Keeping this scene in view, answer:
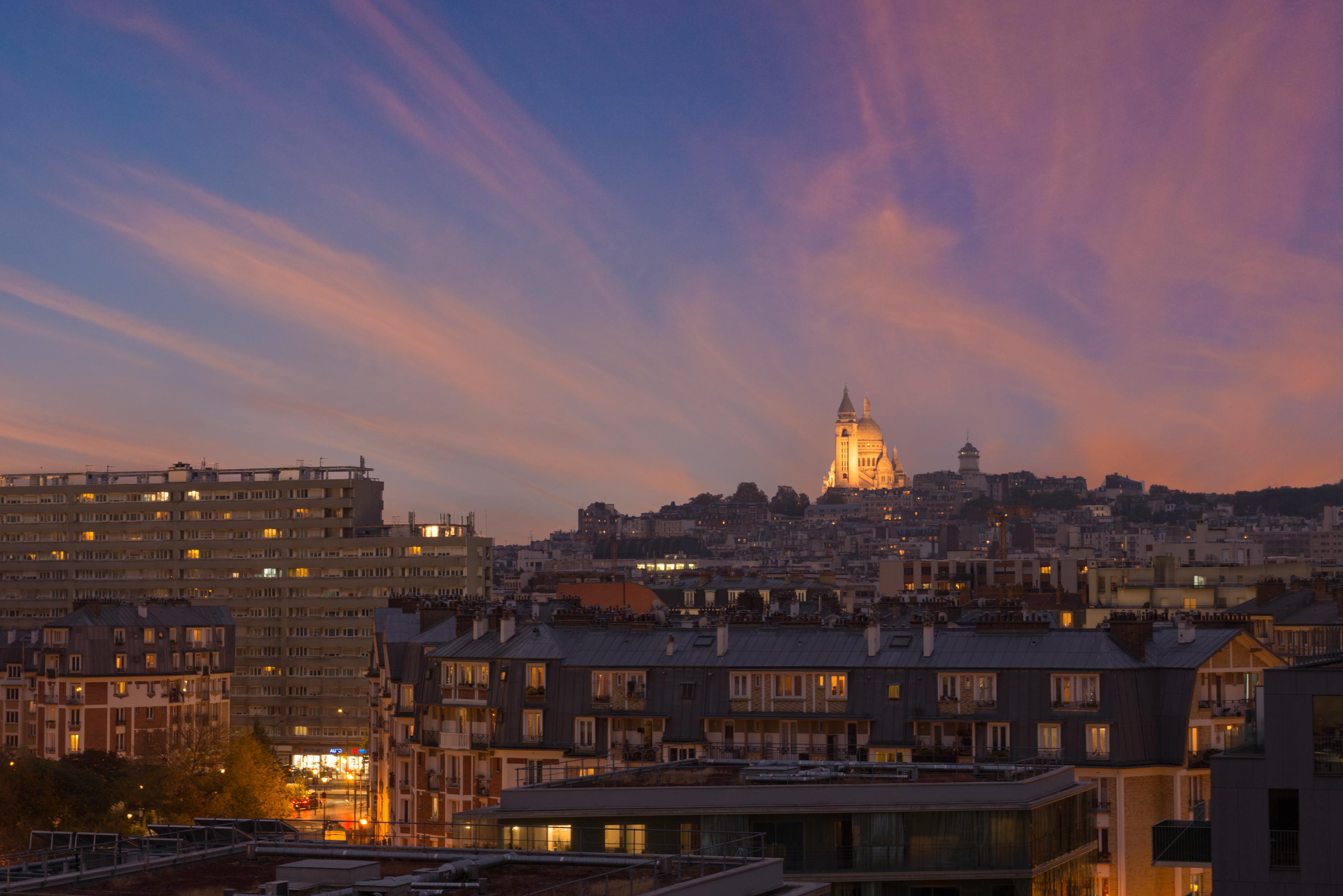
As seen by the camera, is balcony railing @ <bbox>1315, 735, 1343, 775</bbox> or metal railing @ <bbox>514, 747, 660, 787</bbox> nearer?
balcony railing @ <bbox>1315, 735, 1343, 775</bbox>

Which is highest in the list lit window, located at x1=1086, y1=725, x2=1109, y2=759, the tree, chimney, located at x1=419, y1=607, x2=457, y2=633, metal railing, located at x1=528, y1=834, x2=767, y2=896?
chimney, located at x1=419, y1=607, x2=457, y2=633

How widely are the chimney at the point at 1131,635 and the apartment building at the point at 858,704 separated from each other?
0.22ft

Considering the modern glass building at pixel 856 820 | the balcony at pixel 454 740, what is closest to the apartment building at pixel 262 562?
the balcony at pixel 454 740

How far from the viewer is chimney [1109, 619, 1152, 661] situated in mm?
48781

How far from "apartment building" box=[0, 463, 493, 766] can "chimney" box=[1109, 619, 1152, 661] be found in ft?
298

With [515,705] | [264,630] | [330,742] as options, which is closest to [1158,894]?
[515,705]

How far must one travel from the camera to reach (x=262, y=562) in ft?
490

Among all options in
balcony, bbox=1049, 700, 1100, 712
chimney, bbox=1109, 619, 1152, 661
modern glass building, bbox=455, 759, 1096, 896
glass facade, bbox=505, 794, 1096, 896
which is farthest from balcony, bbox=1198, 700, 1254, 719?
glass facade, bbox=505, 794, 1096, 896

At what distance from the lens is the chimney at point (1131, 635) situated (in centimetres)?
4878

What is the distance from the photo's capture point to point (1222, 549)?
545 feet

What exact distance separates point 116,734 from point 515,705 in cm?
4523

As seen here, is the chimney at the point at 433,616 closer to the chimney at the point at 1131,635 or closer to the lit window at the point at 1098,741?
the chimney at the point at 1131,635

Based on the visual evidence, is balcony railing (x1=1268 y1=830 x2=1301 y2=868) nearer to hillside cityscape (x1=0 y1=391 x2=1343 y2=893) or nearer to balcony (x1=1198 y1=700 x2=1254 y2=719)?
hillside cityscape (x1=0 y1=391 x2=1343 y2=893)

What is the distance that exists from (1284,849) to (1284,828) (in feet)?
1.10
